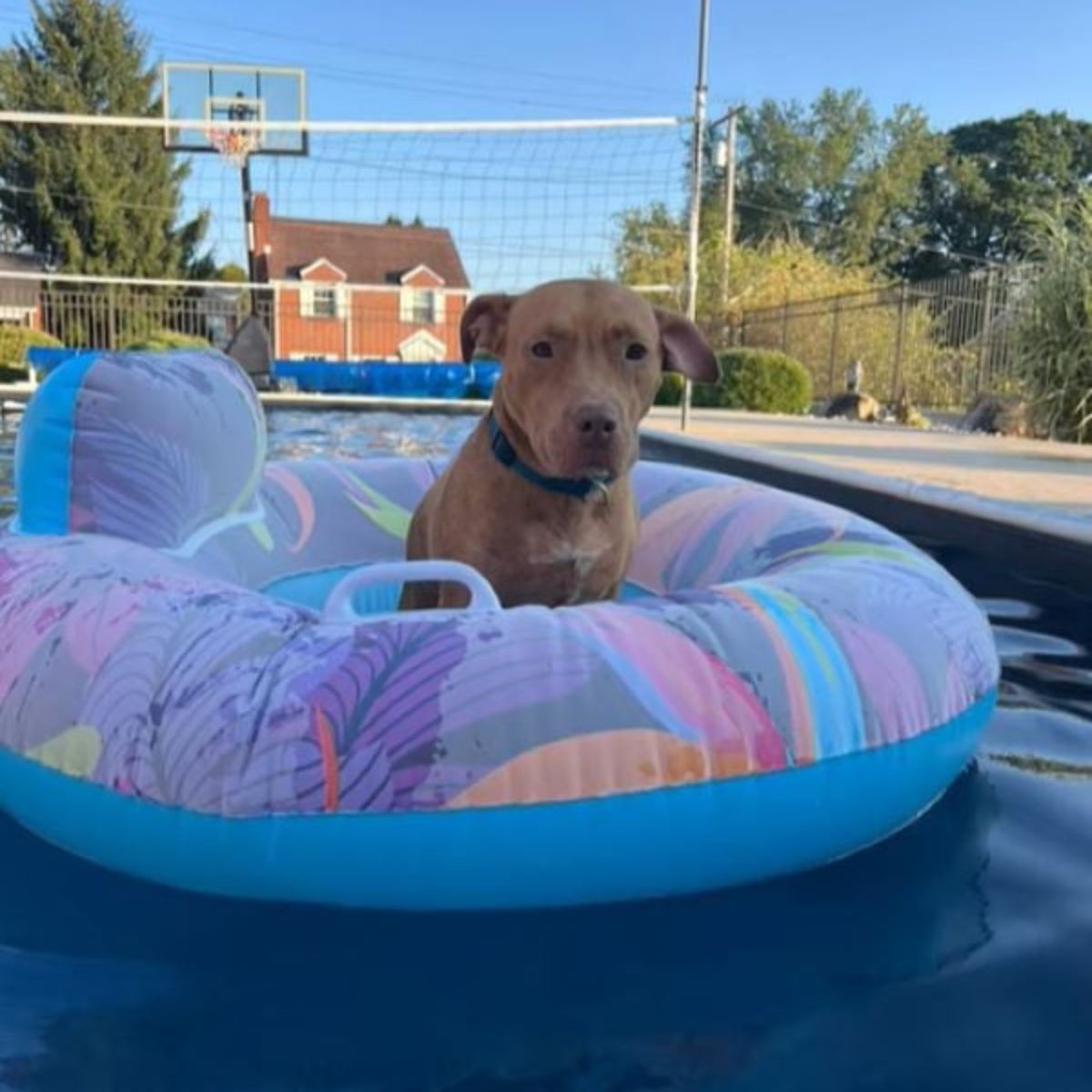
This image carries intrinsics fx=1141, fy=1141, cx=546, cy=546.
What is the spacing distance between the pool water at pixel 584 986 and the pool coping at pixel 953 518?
2.11m

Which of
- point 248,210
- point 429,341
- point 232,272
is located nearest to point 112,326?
point 248,210

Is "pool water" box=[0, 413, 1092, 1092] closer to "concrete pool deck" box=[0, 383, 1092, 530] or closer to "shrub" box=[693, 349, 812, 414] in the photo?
"concrete pool deck" box=[0, 383, 1092, 530]

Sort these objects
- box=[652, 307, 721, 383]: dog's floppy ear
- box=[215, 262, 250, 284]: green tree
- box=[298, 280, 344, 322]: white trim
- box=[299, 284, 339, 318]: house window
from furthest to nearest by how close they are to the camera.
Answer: box=[215, 262, 250, 284]: green tree < box=[299, 284, 339, 318]: house window < box=[298, 280, 344, 322]: white trim < box=[652, 307, 721, 383]: dog's floppy ear

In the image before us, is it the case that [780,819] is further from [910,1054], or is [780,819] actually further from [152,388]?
[152,388]

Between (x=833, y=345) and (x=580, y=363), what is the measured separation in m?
17.2

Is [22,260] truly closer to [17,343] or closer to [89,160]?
[89,160]

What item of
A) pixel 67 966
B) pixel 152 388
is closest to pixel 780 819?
pixel 67 966

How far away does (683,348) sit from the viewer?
2900 millimetres

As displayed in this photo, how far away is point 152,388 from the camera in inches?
114

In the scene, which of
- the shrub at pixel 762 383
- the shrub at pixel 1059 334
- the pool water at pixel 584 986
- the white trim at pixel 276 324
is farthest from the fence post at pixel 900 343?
the pool water at pixel 584 986

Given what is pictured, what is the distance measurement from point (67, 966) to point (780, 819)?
1.09 metres

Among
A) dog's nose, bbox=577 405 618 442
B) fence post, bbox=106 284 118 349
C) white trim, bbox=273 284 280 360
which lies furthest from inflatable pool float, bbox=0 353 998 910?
fence post, bbox=106 284 118 349

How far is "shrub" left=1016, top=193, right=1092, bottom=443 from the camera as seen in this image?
8266 mm

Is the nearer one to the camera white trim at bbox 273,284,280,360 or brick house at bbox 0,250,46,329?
white trim at bbox 273,284,280,360
